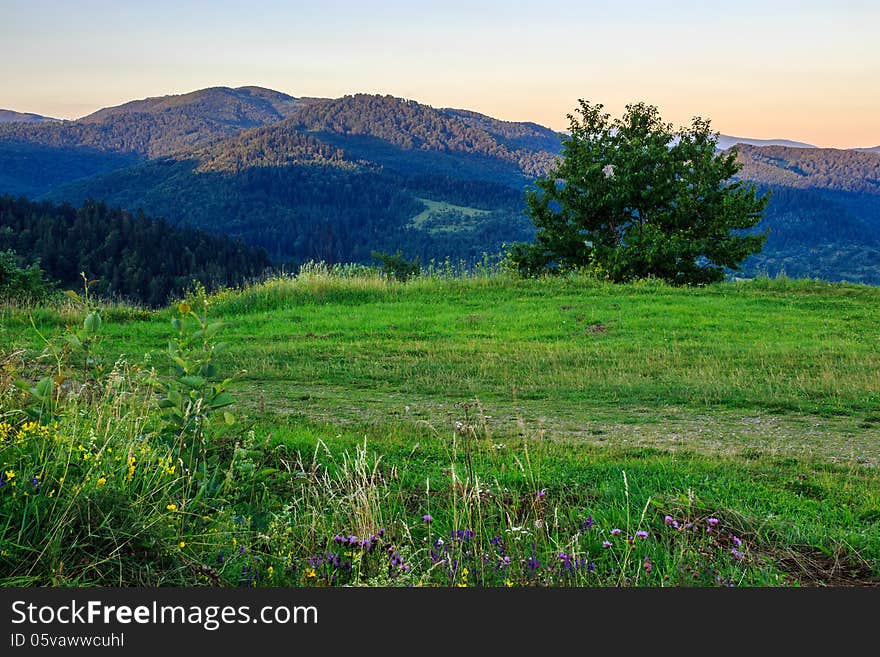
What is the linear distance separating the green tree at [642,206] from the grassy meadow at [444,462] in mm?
9796

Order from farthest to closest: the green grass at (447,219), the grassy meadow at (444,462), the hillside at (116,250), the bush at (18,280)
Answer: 1. the green grass at (447,219)
2. the hillside at (116,250)
3. the bush at (18,280)
4. the grassy meadow at (444,462)

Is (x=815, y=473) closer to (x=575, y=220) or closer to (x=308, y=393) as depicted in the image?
(x=308, y=393)

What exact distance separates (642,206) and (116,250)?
73559mm

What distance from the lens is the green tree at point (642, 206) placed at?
23.8 metres

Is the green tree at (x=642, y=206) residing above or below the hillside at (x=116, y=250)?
above

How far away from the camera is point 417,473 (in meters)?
5.80

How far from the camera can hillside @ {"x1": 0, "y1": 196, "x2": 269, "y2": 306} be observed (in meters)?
80.8

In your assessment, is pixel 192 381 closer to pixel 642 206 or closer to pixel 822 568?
pixel 822 568

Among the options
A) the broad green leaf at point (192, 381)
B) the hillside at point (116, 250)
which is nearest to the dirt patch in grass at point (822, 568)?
the broad green leaf at point (192, 381)

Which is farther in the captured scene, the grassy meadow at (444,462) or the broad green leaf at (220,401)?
the broad green leaf at (220,401)

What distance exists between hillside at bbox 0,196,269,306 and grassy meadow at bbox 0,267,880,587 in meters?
68.1

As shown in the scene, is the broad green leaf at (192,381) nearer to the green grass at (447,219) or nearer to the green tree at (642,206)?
the green tree at (642,206)

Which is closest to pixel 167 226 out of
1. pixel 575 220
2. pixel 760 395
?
pixel 575 220

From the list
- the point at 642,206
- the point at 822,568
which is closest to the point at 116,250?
the point at 642,206
